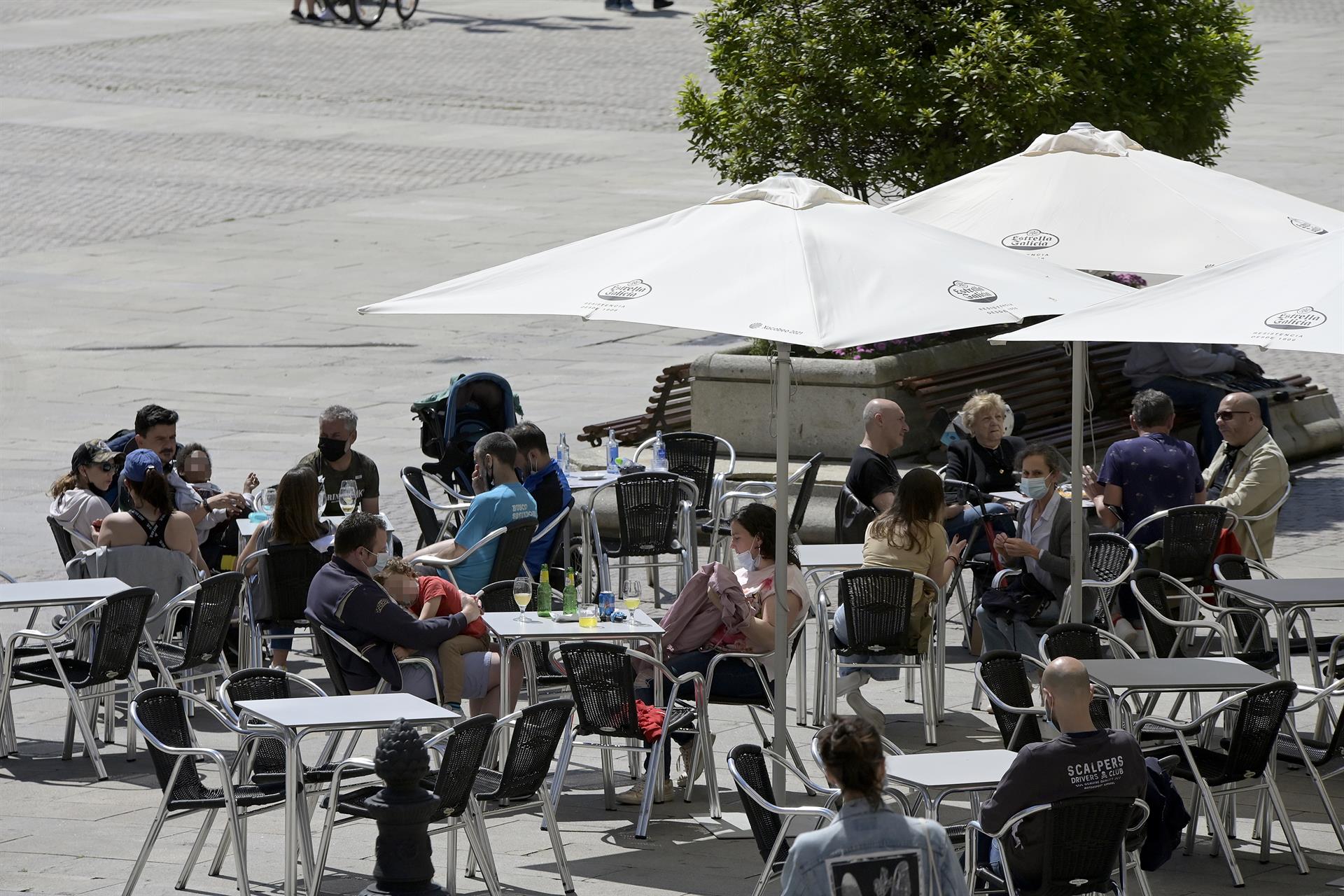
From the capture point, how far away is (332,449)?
39.1 feet

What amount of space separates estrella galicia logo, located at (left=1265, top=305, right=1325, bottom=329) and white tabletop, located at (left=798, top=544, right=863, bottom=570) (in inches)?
108

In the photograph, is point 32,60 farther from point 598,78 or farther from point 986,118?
point 986,118

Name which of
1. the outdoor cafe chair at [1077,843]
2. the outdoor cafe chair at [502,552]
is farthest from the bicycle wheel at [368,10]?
the outdoor cafe chair at [1077,843]

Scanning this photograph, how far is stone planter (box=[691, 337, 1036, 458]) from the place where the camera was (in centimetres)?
1456

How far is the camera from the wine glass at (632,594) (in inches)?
369

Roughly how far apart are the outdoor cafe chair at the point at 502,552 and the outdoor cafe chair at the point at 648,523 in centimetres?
127

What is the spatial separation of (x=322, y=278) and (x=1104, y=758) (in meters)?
18.1

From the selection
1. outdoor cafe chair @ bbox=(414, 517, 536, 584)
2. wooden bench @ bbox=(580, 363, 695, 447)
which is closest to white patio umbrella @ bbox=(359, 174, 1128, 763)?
outdoor cafe chair @ bbox=(414, 517, 536, 584)

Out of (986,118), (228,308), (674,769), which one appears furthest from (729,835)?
(228,308)

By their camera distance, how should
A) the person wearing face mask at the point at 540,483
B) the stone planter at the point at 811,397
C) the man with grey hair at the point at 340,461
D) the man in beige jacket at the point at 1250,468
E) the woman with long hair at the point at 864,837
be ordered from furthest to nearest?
the stone planter at the point at 811,397
the man with grey hair at the point at 340,461
the person wearing face mask at the point at 540,483
the man in beige jacket at the point at 1250,468
the woman with long hair at the point at 864,837

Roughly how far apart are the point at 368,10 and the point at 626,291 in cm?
3739

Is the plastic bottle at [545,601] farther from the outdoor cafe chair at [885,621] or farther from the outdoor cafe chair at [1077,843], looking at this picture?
the outdoor cafe chair at [1077,843]

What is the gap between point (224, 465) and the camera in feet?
51.6

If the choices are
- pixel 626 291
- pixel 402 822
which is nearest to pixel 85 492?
pixel 626 291
